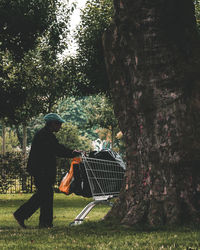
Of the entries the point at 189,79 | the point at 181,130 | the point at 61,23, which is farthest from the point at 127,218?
the point at 61,23

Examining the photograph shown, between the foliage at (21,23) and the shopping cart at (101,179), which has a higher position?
the foliage at (21,23)

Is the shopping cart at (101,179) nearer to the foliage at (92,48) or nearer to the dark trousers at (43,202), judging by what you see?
the dark trousers at (43,202)

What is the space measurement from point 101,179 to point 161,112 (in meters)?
1.90

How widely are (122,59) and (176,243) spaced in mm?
3075

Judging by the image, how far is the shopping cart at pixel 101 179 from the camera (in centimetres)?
774

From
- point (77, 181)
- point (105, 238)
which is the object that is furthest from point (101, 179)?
point (105, 238)

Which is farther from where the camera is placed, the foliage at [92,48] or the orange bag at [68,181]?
the foliage at [92,48]

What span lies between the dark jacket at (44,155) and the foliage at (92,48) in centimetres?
1319

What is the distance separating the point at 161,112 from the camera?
6.54 meters

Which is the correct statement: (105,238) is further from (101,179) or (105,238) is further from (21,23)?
(21,23)

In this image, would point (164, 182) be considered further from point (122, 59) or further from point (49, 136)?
point (49, 136)

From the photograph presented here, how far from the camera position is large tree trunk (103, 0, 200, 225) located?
6336 mm

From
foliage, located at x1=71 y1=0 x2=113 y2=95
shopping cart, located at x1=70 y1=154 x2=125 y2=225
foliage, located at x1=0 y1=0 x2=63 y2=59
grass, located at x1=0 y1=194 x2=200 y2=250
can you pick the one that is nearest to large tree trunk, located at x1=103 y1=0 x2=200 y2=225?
grass, located at x1=0 y1=194 x2=200 y2=250

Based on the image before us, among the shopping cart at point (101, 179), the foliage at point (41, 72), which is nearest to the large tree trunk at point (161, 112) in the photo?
the shopping cart at point (101, 179)
